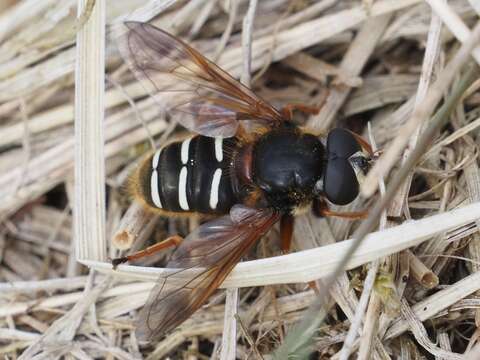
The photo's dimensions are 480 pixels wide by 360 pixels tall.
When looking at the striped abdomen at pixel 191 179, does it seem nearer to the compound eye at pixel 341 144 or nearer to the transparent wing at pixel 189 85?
the transparent wing at pixel 189 85

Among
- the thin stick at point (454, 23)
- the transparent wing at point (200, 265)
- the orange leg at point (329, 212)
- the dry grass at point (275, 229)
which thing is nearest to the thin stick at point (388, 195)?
the dry grass at point (275, 229)

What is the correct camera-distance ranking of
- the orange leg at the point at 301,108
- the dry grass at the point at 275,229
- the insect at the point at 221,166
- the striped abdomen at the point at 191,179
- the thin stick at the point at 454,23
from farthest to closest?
1. the orange leg at the point at 301,108
2. the striped abdomen at the point at 191,179
3. the insect at the point at 221,166
4. the dry grass at the point at 275,229
5. the thin stick at the point at 454,23

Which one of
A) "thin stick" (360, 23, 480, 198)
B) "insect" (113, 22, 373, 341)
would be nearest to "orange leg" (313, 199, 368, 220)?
"insect" (113, 22, 373, 341)

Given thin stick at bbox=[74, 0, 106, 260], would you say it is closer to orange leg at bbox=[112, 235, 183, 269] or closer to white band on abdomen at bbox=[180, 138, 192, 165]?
orange leg at bbox=[112, 235, 183, 269]

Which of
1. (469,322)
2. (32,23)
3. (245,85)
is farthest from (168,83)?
(469,322)

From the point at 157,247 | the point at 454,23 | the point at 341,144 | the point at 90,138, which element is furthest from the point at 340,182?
the point at 90,138

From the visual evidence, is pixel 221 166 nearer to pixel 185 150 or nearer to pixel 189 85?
pixel 185 150
